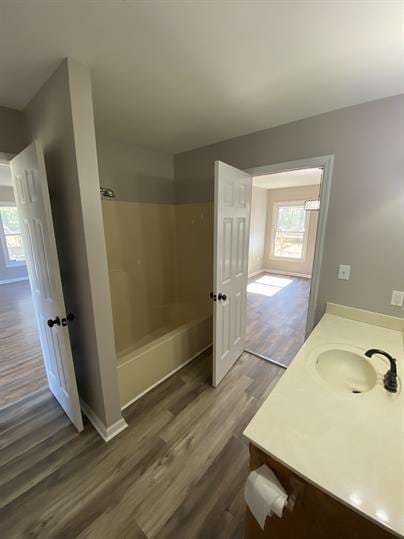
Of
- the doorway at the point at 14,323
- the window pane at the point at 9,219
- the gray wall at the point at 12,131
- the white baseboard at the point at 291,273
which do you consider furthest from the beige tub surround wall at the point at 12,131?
the white baseboard at the point at 291,273

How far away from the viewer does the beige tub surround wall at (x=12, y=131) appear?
1.69 meters

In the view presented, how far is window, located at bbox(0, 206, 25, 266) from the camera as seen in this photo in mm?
5645

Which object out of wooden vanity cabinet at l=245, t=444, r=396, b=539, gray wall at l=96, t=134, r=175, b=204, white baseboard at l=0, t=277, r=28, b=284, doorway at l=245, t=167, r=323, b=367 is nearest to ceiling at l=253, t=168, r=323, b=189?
doorway at l=245, t=167, r=323, b=367

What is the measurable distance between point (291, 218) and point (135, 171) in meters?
4.97

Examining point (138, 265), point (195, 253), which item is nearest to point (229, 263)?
point (195, 253)

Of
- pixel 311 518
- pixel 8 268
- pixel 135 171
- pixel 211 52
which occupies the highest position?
A: pixel 211 52

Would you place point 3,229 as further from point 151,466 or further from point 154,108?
point 151,466

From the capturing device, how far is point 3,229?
565 cm

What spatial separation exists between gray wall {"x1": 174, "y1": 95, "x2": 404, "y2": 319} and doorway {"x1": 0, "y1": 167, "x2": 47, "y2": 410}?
2.92 meters

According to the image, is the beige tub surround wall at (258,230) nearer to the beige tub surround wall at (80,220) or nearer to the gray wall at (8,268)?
the beige tub surround wall at (80,220)

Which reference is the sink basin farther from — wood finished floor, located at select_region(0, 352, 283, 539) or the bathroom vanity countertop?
wood finished floor, located at select_region(0, 352, 283, 539)

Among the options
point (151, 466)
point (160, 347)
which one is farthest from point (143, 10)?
point (151, 466)

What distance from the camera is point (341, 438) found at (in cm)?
81

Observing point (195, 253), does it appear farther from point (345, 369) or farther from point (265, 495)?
point (265, 495)
